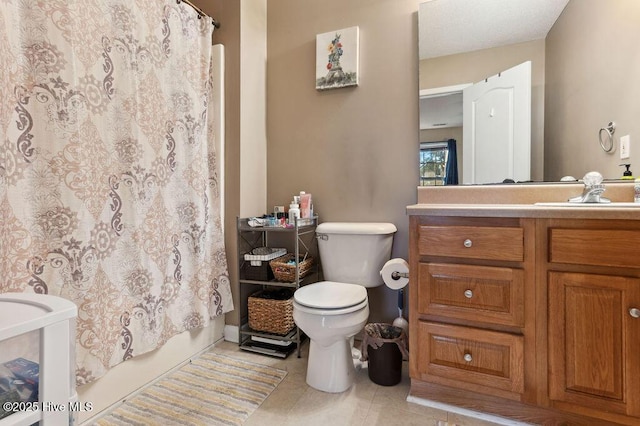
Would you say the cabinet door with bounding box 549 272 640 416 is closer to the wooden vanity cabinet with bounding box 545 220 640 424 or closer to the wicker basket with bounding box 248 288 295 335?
the wooden vanity cabinet with bounding box 545 220 640 424

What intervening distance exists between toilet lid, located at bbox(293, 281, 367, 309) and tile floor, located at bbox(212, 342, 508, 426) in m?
0.46

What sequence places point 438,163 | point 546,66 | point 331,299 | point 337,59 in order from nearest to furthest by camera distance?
point 331,299, point 546,66, point 438,163, point 337,59

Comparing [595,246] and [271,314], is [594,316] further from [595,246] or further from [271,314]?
[271,314]

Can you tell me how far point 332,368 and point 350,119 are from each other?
4.90ft

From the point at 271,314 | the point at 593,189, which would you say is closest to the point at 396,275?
the point at 271,314

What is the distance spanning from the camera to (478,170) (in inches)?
68.9

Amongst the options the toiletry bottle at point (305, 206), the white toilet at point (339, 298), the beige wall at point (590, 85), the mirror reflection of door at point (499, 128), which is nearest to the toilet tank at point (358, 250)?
the white toilet at point (339, 298)

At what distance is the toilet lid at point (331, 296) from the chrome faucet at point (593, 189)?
110 cm

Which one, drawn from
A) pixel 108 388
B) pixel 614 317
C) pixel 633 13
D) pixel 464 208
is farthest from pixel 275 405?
pixel 633 13

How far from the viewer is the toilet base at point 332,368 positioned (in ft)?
5.01

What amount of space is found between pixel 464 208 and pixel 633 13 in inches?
48.3

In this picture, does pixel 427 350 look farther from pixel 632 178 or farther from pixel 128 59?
pixel 128 59

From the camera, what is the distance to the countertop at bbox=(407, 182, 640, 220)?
112 cm

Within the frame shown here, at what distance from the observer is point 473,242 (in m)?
1.29
